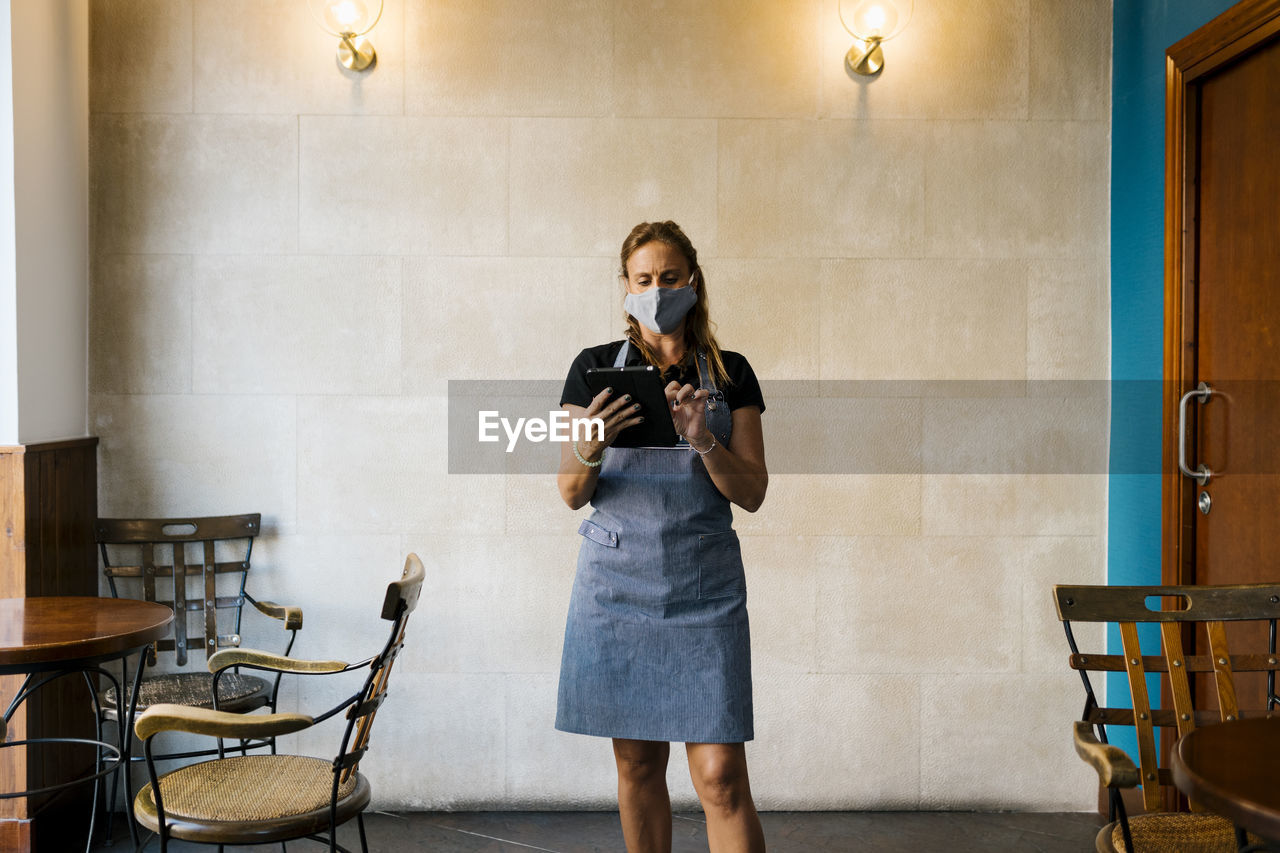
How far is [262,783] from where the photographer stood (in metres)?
2.00

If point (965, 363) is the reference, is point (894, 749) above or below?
below

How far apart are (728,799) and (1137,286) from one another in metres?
2.17

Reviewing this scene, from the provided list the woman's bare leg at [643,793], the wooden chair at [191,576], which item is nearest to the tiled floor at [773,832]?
the wooden chair at [191,576]

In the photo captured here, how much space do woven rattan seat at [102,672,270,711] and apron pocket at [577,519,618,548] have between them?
1.27m

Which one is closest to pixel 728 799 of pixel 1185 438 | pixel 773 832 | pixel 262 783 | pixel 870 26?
pixel 262 783

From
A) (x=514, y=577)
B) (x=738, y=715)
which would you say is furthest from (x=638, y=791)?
(x=514, y=577)

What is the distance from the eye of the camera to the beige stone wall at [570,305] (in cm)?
318

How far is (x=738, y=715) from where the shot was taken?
6.57ft

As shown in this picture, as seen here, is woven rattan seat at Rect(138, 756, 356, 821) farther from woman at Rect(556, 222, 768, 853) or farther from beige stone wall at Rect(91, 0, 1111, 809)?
beige stone wall at Rect(91, 0, 1111, 809)

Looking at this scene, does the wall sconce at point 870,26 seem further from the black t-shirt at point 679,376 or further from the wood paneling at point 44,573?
the wood paneling at point 44,573

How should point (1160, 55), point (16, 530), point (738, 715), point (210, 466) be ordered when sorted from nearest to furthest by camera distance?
point (738, 715), point (16, 530), point (1160, 55), point (210, 466)

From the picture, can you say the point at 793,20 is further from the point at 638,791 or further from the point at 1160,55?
the point at 638,791

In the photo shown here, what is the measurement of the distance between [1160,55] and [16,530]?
→ 369 cm

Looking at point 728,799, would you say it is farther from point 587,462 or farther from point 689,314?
point 689,314
